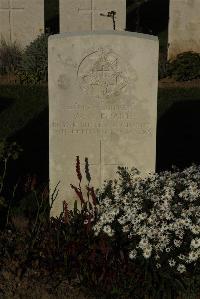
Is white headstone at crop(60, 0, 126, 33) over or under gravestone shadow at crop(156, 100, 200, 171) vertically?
over

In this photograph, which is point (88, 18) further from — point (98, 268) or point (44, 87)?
point (98, 268)

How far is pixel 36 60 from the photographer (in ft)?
42.0

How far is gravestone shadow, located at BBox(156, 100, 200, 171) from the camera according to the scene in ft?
26.2

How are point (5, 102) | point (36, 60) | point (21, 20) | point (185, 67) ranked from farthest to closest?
point (21, 20), point (36, 60), point (185, 67), point (5, 102)

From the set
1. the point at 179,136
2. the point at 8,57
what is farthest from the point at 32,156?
the point at 8,57

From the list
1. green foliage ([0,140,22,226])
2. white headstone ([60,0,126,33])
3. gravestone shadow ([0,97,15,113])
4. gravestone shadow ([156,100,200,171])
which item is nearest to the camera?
green foliage ([0,140,22,226])

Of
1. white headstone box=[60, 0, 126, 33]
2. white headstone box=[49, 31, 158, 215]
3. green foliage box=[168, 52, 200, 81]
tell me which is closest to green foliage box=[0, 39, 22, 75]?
white headstone box=[60, 0, 126, 33]

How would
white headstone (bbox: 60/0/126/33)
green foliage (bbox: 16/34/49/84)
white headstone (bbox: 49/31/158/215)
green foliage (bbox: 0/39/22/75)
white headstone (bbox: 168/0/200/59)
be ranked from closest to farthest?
white headstone (bbox: 49/31/158/215)
green foliage (bbox: 16/34/49/84)
white headstone (bbox: 60/0/126/33)
white headstone (bbox: 168/0/200/59)
green foliage (bbox: 0/39/22/75)

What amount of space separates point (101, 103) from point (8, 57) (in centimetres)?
807

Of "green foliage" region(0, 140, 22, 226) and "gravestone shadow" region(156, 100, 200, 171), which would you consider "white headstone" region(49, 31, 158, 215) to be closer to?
"green foliage" region(0, 140, 22, 226)

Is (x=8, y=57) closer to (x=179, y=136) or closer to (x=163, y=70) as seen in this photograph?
(x=163, y=70)

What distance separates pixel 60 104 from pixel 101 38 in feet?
2.34

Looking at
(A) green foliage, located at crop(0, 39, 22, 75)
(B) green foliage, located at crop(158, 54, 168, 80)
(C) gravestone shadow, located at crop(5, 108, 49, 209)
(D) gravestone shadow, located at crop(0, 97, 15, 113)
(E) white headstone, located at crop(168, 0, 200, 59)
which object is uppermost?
(E) white headstone, located at crop(168, 0, 200, 59)

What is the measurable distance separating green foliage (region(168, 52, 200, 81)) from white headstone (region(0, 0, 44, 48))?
9.68 ft
